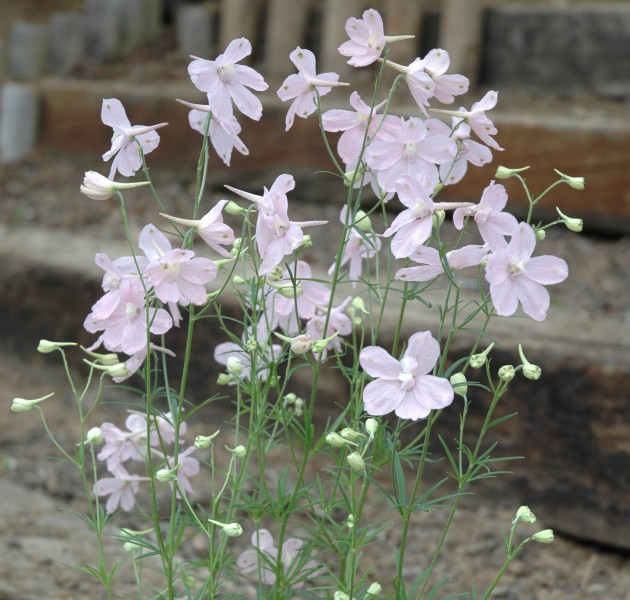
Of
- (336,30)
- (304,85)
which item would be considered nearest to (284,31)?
(336,30)

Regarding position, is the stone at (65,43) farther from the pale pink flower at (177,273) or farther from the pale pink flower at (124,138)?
the pale pink flower at (177,273)

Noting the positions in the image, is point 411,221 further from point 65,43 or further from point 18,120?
point 65,43

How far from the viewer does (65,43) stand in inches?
184

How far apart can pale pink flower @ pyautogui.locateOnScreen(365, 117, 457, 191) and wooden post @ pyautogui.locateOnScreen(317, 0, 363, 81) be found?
8.76 feet

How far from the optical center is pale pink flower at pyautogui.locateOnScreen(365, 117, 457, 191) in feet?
3.78

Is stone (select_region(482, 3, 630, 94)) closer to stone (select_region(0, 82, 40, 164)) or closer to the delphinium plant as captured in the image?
stone (select_region(0, 82, 40, 164))

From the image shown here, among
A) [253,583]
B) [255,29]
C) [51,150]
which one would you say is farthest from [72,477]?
[255,29]

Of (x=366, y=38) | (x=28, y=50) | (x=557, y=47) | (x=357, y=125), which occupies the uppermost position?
(x=366, y=38)

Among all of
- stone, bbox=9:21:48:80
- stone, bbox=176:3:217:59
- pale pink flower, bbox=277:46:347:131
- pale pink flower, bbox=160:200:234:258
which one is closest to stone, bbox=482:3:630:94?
stone, bbox=176:3:217:59

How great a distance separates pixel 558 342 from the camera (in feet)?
7.32

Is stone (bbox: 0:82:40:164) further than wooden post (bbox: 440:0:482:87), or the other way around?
stone (bbox: 0:82:40:164)

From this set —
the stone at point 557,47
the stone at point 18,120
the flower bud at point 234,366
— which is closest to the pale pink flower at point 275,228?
the flower bud at point 234,366

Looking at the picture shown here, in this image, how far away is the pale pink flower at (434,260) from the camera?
1124 millimetres

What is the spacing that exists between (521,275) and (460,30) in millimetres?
2671
